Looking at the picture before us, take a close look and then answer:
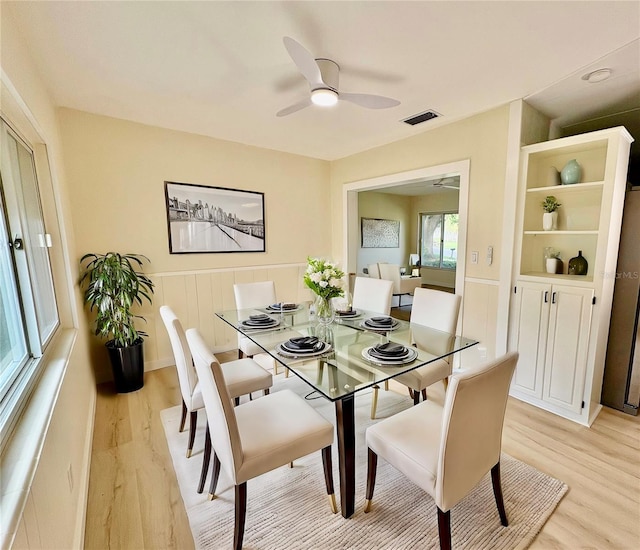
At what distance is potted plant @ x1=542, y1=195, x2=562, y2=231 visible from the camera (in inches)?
101

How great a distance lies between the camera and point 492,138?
271cm

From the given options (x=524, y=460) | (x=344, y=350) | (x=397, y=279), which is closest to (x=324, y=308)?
(x=344, y=350)

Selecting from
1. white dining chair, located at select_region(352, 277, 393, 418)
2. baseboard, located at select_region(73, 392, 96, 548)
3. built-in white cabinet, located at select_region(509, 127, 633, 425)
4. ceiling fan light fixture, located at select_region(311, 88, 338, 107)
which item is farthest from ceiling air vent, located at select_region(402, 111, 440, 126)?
baseboard, located at select_region(73, 392, 96, 548)

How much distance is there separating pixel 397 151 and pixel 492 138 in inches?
42.1

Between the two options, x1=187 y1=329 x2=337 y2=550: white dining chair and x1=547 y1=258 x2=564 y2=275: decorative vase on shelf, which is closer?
x1=187 y1=329 x2=337 y2=550: white dining chair

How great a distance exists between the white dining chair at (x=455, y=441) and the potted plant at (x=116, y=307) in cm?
232

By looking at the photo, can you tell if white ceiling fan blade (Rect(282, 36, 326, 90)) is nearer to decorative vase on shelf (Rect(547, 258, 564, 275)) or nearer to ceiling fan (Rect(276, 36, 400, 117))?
ceiling fan (Rect(276, 36, 400, 117))

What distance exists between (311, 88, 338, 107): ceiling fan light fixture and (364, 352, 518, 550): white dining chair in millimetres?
1718

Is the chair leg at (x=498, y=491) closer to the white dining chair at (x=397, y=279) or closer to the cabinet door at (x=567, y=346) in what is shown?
the cabinet door at (x=567, y=346)

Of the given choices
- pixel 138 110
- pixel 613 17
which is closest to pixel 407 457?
pixel 613 17

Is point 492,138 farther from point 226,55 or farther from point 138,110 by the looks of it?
point 138,110

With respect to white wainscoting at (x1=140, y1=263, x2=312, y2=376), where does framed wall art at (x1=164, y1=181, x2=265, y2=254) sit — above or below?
above

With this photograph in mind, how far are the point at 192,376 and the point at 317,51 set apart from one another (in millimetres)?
2084

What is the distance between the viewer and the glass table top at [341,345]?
1595mm
